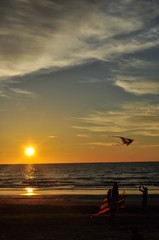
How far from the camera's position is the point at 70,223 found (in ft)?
60.6

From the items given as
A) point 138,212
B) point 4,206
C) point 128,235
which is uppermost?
point 4,206

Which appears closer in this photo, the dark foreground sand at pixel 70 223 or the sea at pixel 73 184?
the dark foreground sand at pixel 70 223

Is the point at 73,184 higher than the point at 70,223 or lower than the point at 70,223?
higher

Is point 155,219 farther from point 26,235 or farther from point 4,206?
point 4,206

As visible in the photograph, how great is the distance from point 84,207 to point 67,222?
238 inches

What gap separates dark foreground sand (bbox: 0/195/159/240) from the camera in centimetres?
1562

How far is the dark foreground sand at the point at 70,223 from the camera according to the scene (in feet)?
51.3

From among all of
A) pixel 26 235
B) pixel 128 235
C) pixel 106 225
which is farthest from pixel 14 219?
pixel 128 235

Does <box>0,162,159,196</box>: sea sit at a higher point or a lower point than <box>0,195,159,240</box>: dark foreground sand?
higher

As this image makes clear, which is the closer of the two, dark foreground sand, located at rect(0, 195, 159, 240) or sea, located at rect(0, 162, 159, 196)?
dark foreground sand, located at rect(0, 195, 159, 240)

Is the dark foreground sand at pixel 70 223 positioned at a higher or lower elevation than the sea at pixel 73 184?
lower

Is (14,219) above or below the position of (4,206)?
below

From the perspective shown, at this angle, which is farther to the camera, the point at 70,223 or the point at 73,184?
the point at 73,184

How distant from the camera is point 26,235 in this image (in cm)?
1584
